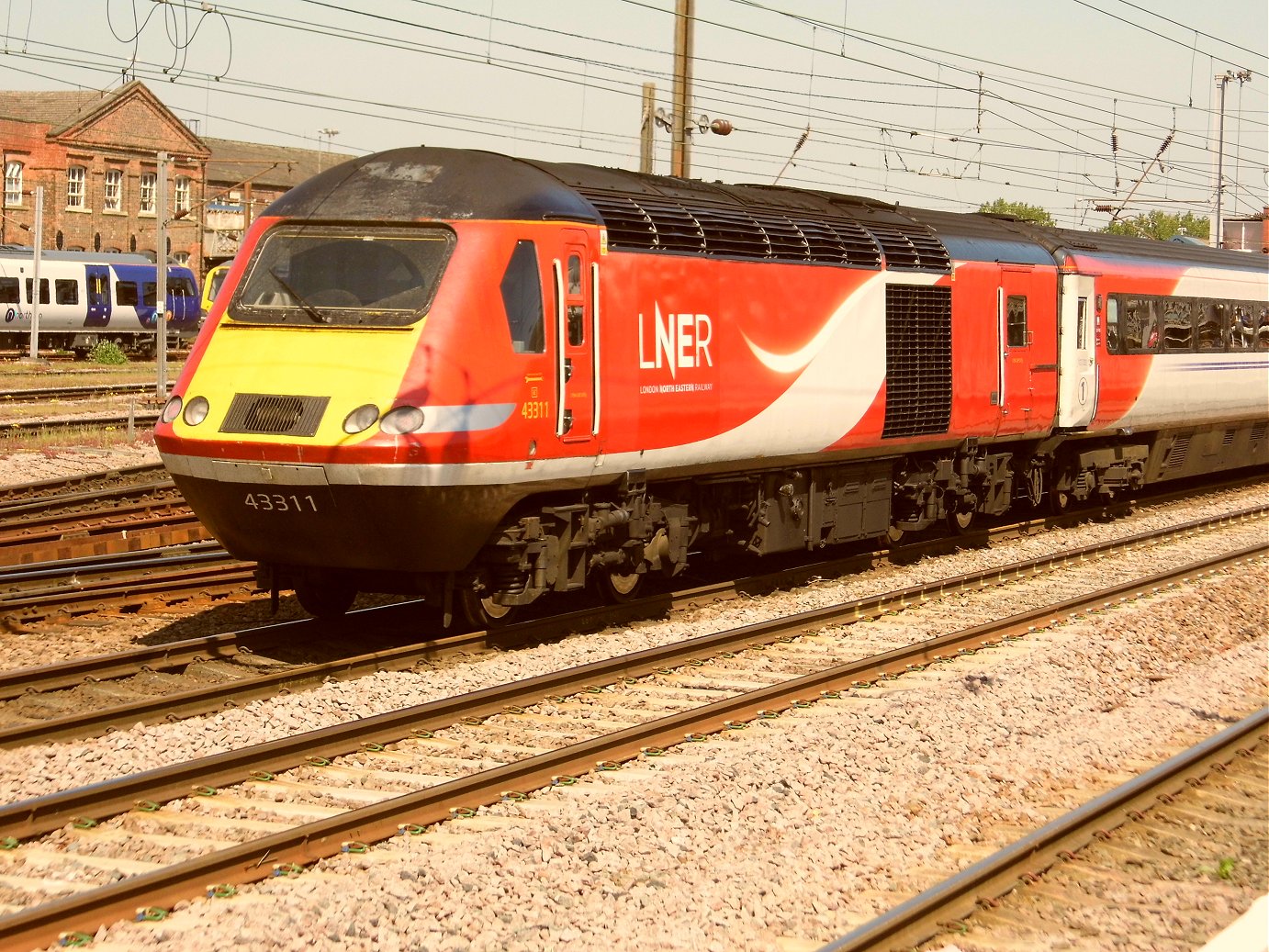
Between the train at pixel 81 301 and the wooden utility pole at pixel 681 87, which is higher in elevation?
the wooden utility pole at pixel 681 87

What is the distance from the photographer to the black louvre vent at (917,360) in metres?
15.2

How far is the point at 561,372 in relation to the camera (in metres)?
10.9

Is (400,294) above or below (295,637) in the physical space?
above

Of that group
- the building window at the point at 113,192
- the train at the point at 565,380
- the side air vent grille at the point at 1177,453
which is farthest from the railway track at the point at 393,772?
the building window at the point at 113,192

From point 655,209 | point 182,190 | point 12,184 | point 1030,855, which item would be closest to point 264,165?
point 182,190

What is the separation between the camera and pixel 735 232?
42.4 ft

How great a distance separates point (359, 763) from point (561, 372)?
3.57 metres

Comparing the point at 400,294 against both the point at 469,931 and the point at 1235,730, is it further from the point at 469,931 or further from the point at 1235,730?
the point at 1235,730

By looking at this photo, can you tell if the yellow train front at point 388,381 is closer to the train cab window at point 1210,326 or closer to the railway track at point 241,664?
the railway track at point 241,664

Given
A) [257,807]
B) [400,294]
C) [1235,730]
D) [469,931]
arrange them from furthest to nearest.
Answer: [400,294] < [1235,730] < [257,807] < [469,931]

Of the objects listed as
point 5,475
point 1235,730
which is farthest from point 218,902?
point 5,475

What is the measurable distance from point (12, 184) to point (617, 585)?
175ft

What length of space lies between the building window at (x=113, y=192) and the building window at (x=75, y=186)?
36.8 inches

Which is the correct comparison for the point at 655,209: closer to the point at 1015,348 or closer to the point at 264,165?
the point at 1015,348
